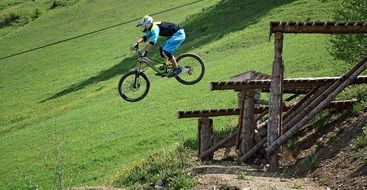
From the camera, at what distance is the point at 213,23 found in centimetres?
4975

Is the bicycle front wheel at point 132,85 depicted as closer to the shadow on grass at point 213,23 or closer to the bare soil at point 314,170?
the bare soil at point 314,170

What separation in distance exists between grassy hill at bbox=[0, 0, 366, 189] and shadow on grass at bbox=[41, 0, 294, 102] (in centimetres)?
12

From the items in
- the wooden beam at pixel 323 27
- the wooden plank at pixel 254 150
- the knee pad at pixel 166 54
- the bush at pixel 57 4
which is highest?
the bush at pixel 57 4

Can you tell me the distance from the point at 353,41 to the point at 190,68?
30.3ft

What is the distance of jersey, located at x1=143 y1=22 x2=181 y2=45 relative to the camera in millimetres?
14977

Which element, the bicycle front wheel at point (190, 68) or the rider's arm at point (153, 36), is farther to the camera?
the bicycle front wheel at point (190, 68)

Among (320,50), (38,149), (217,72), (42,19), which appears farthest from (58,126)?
(42,19)

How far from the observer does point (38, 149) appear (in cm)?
3098

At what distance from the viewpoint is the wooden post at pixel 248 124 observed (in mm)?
16719

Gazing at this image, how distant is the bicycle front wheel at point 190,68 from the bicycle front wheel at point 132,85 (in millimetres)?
935

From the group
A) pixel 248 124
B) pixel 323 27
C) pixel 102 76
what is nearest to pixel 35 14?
pixel 102 76

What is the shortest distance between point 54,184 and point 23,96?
2326cm

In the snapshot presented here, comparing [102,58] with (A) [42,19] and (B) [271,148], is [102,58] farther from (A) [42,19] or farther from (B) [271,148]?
(B) [271,148]

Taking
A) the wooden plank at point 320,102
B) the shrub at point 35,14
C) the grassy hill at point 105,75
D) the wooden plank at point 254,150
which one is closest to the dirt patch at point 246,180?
the wooden plank at point 320,102
